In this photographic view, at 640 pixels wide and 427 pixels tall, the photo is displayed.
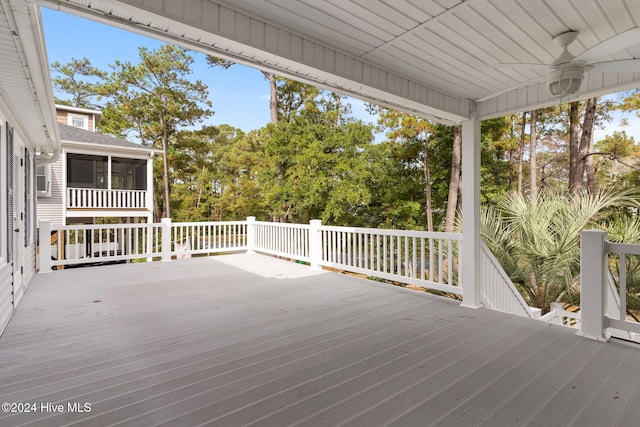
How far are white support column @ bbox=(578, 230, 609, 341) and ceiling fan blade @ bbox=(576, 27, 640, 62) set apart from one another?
4.59 feet

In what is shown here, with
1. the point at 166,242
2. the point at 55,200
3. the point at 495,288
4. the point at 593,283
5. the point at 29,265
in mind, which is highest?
the point at 55,200

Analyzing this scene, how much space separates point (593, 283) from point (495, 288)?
1.43 meters

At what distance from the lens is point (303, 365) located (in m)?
2.38

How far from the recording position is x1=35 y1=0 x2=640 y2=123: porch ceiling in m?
2.05

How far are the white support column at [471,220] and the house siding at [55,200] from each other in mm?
11411

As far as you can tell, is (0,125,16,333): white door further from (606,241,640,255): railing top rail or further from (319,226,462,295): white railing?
(606,241,640,255): railing top rail

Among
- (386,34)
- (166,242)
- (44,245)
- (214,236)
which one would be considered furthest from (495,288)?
(44,245)

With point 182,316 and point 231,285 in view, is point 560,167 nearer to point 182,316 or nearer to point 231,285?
point 231,285

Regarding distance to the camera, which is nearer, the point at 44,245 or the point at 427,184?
the point at 44,245

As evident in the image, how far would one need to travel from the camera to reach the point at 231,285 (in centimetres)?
495

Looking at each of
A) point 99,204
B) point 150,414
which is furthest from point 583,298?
point 99,204

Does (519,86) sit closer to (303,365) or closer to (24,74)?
(303,365)

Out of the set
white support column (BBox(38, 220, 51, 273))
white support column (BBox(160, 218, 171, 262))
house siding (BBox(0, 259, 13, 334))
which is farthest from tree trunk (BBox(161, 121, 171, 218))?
house siding (BBox(0, 259, 13, 334))

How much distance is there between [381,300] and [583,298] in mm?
1968
